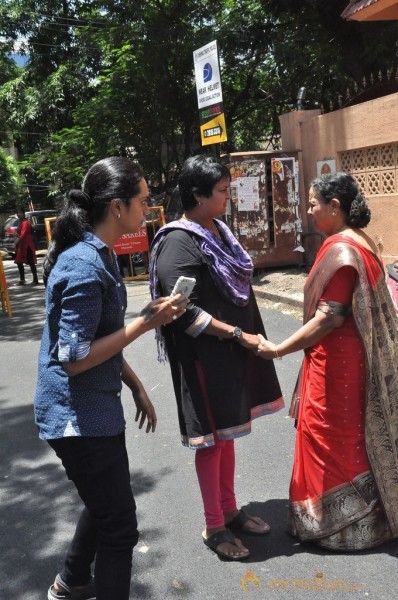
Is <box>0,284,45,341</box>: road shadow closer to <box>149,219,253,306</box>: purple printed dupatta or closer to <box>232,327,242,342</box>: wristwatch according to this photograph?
<box>149,219,253,306</box>: purple printed dupatta

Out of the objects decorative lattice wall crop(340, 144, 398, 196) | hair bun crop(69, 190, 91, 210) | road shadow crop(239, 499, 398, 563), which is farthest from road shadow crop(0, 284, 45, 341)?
hair bun crop(69, 190, 91, 210)

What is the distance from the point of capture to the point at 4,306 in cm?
1054

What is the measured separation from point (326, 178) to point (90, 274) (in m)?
1.32

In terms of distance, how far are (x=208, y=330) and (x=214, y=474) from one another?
27.6 inches

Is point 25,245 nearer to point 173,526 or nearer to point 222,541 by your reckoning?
point 173,526

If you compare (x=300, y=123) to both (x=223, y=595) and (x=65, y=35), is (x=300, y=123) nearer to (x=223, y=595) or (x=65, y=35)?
(x=223, y=595)

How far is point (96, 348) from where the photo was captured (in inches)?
78.0

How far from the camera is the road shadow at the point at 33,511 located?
293 cm

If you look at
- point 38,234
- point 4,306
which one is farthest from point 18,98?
point 4,306

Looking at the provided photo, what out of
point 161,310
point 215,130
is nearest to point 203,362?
point 161,310

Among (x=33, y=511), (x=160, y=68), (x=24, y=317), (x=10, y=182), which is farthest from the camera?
(x=10, y=182)

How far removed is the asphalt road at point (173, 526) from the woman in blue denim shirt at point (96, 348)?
0.81 metres

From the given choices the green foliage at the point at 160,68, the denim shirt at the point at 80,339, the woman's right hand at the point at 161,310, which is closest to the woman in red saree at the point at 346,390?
the woman's right hand at the point at 161,310

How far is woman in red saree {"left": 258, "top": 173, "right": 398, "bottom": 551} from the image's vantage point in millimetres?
2758
